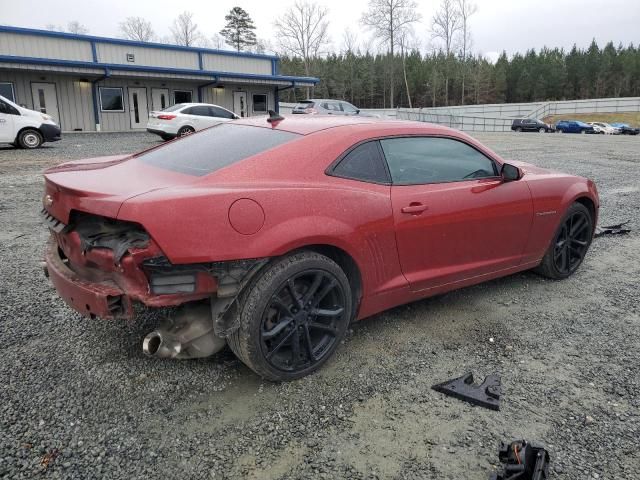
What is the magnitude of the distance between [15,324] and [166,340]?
5.08 ft

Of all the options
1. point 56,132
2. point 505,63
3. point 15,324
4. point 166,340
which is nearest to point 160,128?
point 56,132

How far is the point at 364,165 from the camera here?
3.20m

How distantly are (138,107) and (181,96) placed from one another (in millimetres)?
2737

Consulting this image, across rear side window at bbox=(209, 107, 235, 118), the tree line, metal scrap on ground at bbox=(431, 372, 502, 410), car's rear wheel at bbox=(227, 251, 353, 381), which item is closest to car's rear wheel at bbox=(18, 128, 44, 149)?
rear side window at bbox=(209, 107, 235, 118)

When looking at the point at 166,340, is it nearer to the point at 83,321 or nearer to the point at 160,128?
the point at 83,321

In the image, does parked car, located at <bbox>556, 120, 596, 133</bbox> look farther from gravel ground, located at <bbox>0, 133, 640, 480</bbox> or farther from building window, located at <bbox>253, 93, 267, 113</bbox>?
gravel ground, located at <bbox>0, 133, 640, 480</bbox>

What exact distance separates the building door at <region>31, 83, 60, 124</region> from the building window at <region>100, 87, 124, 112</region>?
2.21m

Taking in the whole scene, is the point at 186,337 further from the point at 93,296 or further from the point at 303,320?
the point at 303,320

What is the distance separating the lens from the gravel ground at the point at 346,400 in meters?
2.24

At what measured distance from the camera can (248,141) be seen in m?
3.23

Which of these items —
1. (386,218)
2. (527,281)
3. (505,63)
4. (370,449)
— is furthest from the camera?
(505,63)

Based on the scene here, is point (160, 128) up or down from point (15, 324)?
up

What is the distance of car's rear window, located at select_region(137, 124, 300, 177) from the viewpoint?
297cm

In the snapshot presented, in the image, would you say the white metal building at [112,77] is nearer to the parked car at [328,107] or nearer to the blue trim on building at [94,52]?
the blue trim on building at [94,52]
